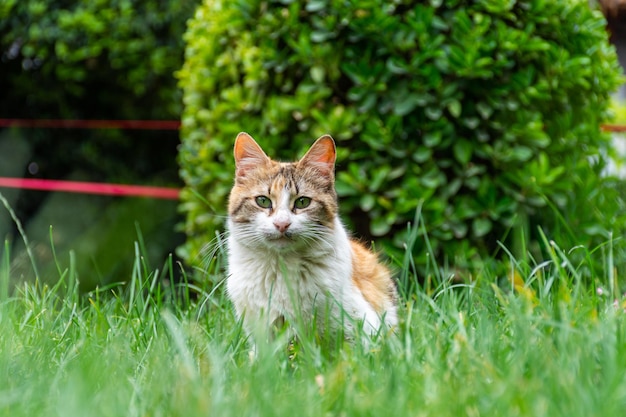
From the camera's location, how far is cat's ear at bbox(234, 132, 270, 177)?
3.11 m

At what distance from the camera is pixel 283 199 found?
9.80 feet

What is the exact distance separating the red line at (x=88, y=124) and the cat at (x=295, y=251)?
3.51 m

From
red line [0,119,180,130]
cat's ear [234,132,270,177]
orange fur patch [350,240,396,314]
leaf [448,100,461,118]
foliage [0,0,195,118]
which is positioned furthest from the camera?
red line [0,119,180,130]

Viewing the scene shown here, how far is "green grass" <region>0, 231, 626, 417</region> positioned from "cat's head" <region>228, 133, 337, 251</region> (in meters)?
0.42

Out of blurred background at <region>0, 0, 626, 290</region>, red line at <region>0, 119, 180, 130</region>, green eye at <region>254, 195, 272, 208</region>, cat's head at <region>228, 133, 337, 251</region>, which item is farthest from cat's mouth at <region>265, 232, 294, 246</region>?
red line at <region>0, 119, 180, 130</region>

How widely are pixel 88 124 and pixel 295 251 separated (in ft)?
14.3

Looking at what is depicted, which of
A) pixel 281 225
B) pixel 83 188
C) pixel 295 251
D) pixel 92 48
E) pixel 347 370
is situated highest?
pixel 92 48

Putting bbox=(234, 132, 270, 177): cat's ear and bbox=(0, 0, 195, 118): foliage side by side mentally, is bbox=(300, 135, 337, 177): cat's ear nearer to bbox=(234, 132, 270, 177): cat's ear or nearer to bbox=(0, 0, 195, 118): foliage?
bbox=(234, 132, 270, 177): cat's ear

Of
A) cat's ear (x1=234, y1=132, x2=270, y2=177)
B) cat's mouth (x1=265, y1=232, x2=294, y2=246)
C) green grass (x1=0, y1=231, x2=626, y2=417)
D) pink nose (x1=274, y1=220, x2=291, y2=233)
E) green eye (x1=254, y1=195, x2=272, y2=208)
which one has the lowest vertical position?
green grass (x1=0, y1=231, x2=626, y2=417)

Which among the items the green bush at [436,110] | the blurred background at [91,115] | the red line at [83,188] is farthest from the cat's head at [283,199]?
the blurred background at [91,115]

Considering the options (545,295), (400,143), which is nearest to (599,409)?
(545,295)

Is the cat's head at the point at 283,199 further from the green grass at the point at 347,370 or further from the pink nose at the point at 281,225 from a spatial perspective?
the green grass at the point at 347,370

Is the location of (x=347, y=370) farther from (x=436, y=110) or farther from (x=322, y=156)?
(x=436, y=110)

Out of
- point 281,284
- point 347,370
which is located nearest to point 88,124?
point 281,284
